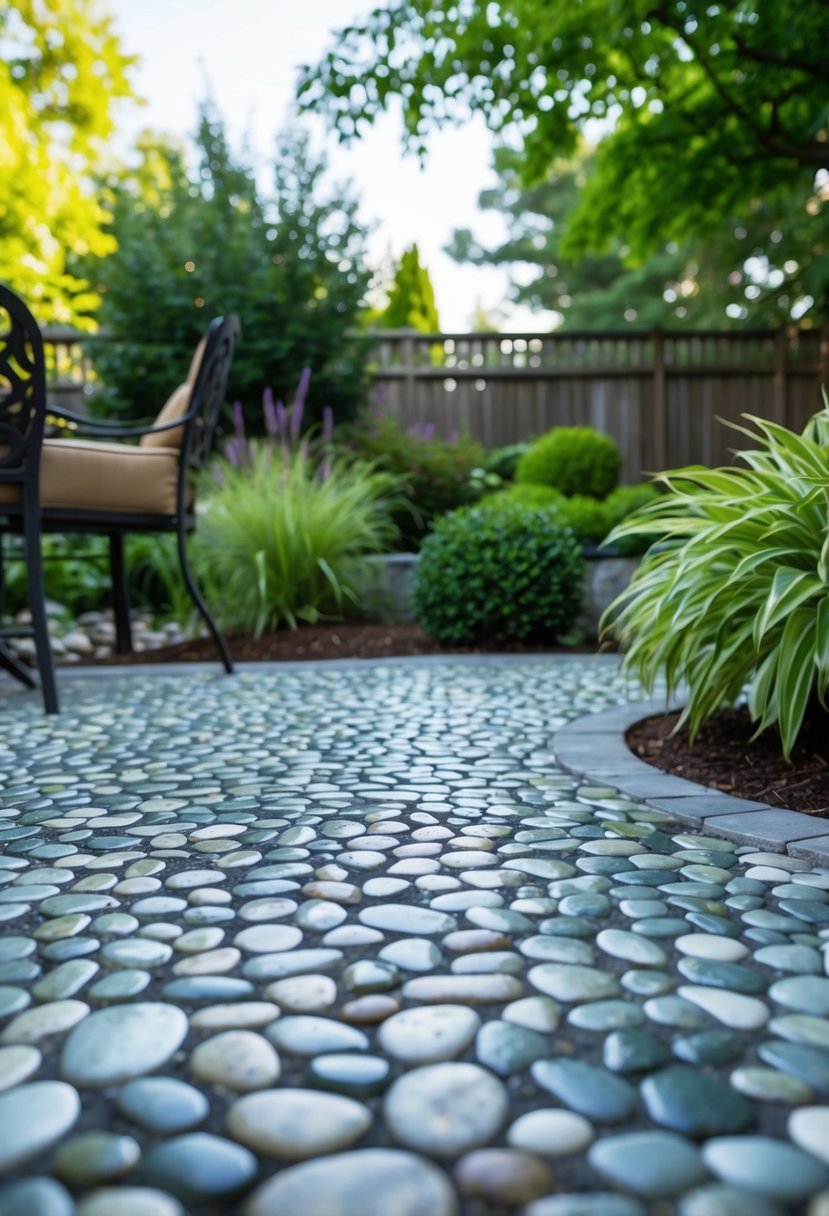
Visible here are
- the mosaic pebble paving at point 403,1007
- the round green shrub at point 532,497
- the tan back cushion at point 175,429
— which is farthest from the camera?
the round green shrub at point 532,497

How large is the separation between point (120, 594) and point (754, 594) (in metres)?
3.07

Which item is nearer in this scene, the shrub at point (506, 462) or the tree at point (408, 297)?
the shrub at point (506, 462)

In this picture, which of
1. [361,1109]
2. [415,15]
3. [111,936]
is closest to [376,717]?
[111,936]

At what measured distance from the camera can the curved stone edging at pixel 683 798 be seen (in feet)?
4.69

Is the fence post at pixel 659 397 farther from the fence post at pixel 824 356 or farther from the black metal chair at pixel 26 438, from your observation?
the black metal chair at pixel 26 438

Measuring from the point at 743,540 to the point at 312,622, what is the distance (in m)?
3.01

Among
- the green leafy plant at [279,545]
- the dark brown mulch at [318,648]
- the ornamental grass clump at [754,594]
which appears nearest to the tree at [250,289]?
the green leafy plant at [279,545]

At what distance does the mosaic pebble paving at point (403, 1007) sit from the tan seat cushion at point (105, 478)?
1.51 m

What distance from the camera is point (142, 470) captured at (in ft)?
10.6

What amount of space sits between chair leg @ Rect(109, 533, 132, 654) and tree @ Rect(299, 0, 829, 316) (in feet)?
11.4

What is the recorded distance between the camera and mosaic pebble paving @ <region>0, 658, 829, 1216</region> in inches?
24.9

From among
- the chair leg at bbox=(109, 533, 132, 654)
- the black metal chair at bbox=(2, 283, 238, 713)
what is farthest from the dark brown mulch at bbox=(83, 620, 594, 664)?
the black metal chair at bbox=(2, 283, 238, 713)

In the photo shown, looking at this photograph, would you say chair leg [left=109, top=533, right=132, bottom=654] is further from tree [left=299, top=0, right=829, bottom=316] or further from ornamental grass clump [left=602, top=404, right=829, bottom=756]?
tree [left=299, top=0, right=829, bottom=316]

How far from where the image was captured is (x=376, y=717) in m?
2.66
